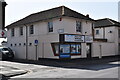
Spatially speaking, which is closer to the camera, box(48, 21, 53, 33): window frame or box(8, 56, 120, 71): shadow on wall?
box(8, 56, 120, 71): shadow on wall

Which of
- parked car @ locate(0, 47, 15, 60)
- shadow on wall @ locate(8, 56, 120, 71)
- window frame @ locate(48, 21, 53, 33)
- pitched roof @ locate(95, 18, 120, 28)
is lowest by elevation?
shadow on wall @ locate(8, 56, 120, 71)

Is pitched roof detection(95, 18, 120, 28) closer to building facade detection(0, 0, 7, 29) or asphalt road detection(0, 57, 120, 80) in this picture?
asphalt road detection(0, 57, 120, 80)

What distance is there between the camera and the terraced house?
73.1ft

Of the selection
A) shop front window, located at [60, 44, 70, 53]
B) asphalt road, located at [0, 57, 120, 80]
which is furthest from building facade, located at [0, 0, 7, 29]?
shop front window, located at [60, 44, 70, 53]

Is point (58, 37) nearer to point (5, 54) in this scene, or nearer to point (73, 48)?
point (73, 48)

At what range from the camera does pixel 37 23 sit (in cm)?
2509

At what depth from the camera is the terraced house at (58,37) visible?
2228 centimetres

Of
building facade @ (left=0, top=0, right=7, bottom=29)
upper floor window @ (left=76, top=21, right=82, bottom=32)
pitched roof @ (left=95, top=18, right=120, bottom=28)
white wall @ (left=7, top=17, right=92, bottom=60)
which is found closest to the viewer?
building facade @ (left=0, top=0, right=7, bottom=29)

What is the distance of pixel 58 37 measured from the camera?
72.4 ft

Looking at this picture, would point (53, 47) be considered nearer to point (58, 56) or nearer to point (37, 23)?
point (58, 56)

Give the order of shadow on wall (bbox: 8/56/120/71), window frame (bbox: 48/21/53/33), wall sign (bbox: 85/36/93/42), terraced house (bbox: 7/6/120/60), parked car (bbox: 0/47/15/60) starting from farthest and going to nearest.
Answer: parked car (bbox: 0/47/15/60)
wall sign (bbox: 85/36/93/42)
window frame (bbox: 48/21/53/33)
terraced house (bbox: 7/6/120/60)
shadow on wall (bbox: 8/56/120/71)

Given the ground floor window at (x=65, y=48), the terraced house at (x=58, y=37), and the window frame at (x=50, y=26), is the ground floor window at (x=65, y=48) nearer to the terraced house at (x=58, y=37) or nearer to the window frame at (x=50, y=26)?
the terraced house at (x=58, y=37)

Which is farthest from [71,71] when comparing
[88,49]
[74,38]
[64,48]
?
[88,49]

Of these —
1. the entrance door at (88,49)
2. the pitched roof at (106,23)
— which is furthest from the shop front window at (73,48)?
the pitched roof at (106,23)
